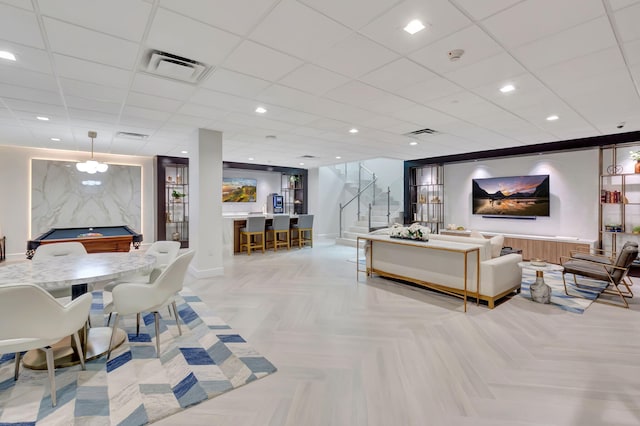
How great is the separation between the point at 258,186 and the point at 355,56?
8467 mm

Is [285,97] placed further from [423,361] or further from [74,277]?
[423,361]

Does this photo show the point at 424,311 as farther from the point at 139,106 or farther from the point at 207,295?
the point at 139,106

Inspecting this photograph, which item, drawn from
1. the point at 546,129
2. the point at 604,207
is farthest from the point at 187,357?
the point at 604,207

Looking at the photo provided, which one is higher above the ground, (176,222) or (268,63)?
(268,63)

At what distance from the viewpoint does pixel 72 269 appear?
280 cm

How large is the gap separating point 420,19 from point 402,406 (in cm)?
274

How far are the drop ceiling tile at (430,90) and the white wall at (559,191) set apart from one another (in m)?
5.09

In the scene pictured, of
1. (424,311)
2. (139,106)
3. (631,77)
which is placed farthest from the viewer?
(139,106)

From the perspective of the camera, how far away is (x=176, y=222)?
29.9 ft

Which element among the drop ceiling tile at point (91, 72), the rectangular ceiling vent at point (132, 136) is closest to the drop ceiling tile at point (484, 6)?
the drop ceiling tile at point (91, 72)

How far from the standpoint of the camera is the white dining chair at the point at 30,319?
1928 mm

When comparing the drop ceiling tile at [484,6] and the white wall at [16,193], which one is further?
the white wall at [16,193]

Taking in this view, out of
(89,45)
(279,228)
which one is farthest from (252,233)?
(89,45)

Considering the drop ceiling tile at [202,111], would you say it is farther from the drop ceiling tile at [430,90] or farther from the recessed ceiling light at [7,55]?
the drop ceiling tile at [430,90]
